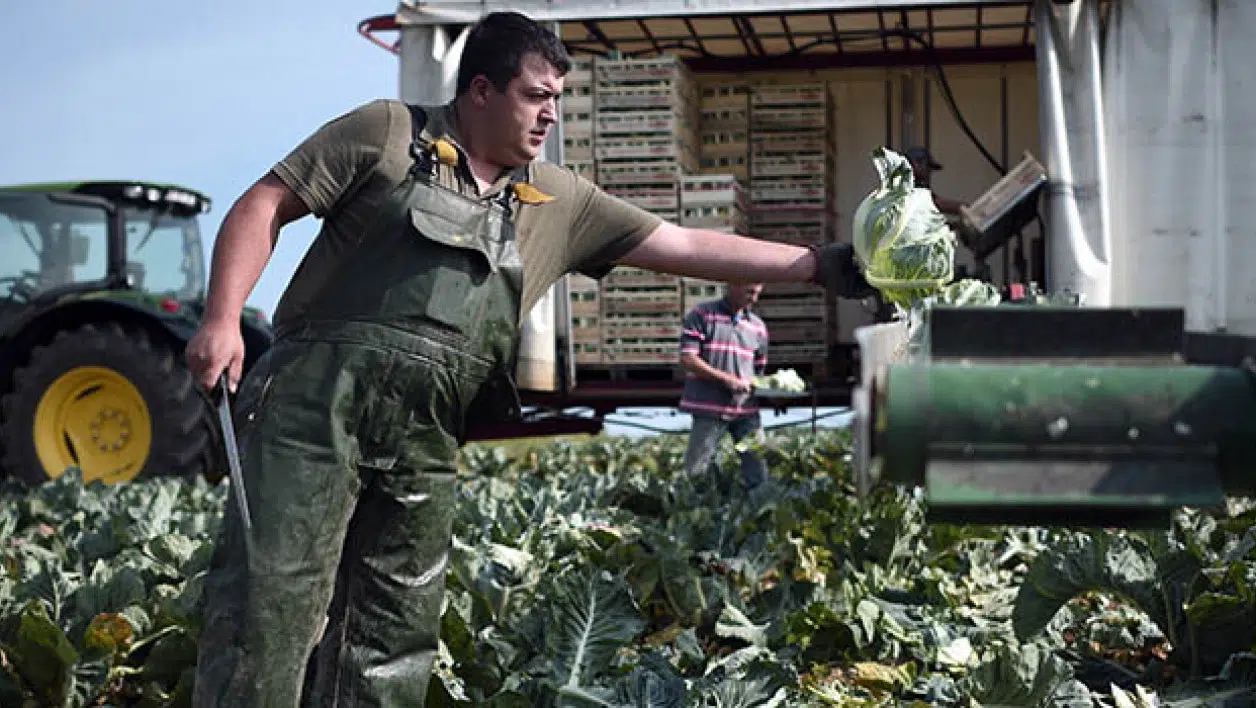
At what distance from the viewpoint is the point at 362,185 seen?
134 inches

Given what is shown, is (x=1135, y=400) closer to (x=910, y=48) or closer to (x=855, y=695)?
(x=855, y=695)

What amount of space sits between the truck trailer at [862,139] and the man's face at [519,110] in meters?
5.59

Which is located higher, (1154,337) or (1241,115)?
(1241,115)

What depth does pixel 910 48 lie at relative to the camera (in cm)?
1117

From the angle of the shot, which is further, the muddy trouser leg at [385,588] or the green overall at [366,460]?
the muddy trouser leg at [385,588]

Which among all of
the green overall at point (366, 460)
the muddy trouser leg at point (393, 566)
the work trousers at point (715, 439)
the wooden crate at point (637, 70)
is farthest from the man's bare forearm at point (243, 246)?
the wooden crate at point (637, 70)

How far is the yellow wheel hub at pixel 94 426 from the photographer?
35.1 feet

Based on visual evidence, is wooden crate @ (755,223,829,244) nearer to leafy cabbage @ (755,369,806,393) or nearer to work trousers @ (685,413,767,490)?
work trousers @ (685,413,767,490)

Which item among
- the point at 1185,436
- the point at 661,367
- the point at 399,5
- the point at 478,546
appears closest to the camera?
the point at 1185,436

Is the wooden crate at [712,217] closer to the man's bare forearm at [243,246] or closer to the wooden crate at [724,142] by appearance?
the wooden crate at [724,142]

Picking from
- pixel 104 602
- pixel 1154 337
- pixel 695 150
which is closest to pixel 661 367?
pixel 695 150

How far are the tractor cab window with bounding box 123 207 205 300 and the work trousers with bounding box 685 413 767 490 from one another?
4.59m

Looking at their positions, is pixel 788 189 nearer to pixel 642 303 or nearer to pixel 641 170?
pixel 641 170

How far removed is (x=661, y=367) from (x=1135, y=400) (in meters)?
8.47
